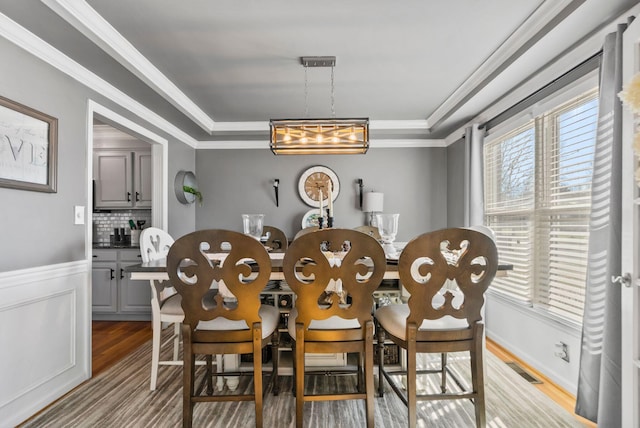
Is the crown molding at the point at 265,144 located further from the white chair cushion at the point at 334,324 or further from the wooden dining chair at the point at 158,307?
the white chair cushion at the point at 334,324

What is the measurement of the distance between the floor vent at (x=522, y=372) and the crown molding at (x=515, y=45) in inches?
88.5

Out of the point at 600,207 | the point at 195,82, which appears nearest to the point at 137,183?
the point at 195,82

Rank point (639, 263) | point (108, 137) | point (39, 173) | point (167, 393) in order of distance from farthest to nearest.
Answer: point (108, 137)
point (167, 393)
point (39, 173)
point (639, 263)

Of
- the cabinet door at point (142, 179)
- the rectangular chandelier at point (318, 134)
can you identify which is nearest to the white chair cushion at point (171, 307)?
the rectangular chandelier at point (318, 134)

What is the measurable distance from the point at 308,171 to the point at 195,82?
194 cm

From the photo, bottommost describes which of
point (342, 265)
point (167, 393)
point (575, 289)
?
point (167, 393)

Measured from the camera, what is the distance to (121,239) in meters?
4.14

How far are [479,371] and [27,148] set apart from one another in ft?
9.05

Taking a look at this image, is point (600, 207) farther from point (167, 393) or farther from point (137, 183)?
point (137, 183)

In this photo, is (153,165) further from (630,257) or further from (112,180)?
(630,257)

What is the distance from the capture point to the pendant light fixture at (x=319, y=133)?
2467mm

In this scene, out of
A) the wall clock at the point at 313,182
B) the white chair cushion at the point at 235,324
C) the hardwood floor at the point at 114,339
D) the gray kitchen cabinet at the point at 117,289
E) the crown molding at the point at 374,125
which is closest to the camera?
the white chair cushion at the point at 235,324

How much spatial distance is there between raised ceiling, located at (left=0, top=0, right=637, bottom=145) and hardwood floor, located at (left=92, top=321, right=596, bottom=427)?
7.09 feet

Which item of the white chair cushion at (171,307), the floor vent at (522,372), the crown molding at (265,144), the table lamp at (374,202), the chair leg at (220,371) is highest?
the crown molding at (265,144)
